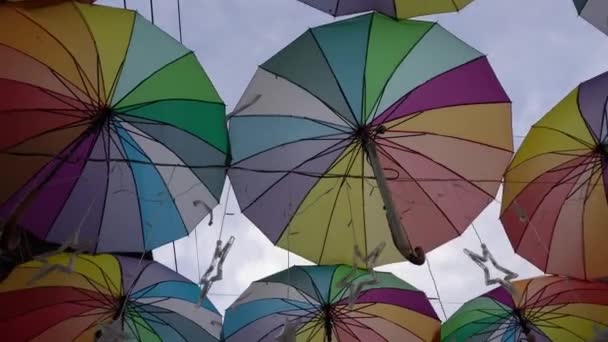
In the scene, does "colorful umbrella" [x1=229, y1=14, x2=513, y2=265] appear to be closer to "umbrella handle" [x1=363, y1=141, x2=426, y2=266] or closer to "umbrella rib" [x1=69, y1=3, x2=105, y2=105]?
"umbrella handle" [x1=363, y1=141, x2=426, y2=266]

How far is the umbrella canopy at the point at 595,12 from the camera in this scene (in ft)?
12.4

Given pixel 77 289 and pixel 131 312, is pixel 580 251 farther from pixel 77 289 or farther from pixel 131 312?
pixel 77 289

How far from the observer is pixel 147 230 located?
425cm

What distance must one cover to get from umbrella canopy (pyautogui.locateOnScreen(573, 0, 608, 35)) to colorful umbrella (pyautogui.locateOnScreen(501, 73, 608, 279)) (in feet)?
1.68

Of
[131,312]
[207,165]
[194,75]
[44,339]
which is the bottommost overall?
[44,339]

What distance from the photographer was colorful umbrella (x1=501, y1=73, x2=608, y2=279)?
4.38 metres

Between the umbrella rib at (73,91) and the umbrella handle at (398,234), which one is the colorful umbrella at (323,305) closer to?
the umbrella handle at (398,234)

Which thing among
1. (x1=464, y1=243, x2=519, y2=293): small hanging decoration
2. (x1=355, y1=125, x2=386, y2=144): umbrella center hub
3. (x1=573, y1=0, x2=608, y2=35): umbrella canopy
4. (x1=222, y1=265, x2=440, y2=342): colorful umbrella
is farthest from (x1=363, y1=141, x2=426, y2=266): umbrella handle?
(x1=573, y1=0, x2=608, y2=35): umbrella canopy

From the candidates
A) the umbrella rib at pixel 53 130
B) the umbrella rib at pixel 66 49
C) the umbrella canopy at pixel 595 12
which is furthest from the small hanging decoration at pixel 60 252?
the umbrella canopy at pixel 595 12

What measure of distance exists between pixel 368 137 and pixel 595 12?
5.20 ft

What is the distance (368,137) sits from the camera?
4.10 m

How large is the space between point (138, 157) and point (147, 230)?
53 centimetres

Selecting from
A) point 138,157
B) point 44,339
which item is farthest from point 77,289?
point 138,157

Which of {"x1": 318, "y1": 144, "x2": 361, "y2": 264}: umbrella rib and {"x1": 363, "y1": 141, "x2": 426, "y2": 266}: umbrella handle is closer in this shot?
{"x1": 363, "y1": 141, "x2": 426, "y2": 266}: umbrella handle
